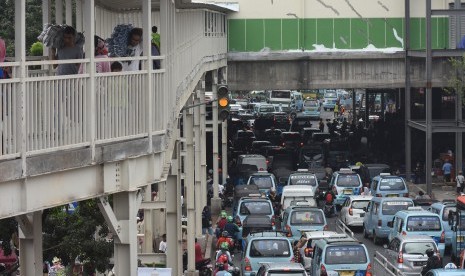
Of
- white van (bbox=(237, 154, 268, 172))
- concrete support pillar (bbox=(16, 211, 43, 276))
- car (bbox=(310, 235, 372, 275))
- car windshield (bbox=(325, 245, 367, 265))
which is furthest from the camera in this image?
white van (bbox=(237, 154, 268, 172))

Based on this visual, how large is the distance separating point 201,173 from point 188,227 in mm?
9320

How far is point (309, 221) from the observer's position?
3762 centimetres

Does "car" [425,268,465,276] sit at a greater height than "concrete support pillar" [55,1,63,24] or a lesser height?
lesser

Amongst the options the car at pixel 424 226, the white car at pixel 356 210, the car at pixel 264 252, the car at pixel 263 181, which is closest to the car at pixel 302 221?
the car at pixel 424 226

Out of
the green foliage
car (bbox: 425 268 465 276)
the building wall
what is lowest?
car (bbox: 425 268 465 276)

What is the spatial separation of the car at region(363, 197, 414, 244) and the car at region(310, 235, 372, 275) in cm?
A: 912

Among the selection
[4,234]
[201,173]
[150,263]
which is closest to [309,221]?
[201,173]

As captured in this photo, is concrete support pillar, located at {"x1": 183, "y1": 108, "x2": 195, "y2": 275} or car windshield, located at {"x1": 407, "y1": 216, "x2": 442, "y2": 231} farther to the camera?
car windshield, located at {"x1": 407, "y1": 216, "x2": 442, "y2": 231}

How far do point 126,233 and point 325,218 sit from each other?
2770 cm

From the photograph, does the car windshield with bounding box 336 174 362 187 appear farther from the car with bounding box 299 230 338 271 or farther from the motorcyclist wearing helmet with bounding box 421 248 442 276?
the motorcyclist wearing helmet with bounding box 421 248 442 276

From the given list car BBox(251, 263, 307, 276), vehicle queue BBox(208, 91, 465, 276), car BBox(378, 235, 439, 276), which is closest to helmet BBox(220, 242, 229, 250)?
vehicle queue BBox(208, 91, 465, 276)

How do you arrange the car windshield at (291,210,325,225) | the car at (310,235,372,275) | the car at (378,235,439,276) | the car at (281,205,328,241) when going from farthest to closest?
the car windshield at (291,210,325,225)
the car at (281,205,328,241)
the car at (378,235,439,276)
the car at (310,235,372,275)

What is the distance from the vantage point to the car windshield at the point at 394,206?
1528 inches

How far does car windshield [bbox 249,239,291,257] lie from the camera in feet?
103
